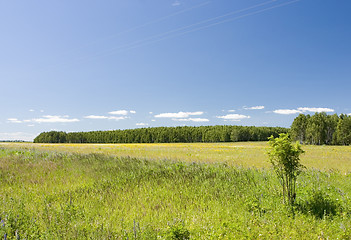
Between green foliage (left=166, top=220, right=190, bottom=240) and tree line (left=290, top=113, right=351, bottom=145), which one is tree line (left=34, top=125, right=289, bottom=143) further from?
green foliage (left=166, top=220, right=190, bottom=240)

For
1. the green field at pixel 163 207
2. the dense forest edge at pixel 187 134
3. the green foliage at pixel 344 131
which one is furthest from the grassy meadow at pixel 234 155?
the dense forest edge at pixel 187 134

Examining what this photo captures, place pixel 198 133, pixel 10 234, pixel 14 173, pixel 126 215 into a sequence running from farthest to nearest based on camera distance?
pixel 198 133 → pixel 14 173 → pixel 126 215 → pixel 10 234

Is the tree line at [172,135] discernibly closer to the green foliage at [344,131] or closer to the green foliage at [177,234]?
the green foliage at [344,131]

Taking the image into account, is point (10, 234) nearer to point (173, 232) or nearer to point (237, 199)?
point (173, 232)

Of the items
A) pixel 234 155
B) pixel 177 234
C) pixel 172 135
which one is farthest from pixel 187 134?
pixel 177 234

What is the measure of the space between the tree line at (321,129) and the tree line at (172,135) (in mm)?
37184

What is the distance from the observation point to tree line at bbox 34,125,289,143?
119250 millimetres

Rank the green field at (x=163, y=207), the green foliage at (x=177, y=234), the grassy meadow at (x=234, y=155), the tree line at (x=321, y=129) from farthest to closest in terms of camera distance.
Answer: the tree line at (x=321, y=129)
the grassy meadow at (x=234, y=155)
the green field at (x=163, y=207)
the green foliage at (x=177, y=234)

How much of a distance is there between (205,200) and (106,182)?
4372 mm

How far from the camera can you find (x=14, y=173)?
1049 centimetres

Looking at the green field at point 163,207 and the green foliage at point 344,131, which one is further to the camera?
the green foliage at point 344,131

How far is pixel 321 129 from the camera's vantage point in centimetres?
7238

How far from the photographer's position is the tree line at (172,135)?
11925 cm

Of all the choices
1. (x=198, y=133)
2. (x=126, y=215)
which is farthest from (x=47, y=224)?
(x=198, y=133)
